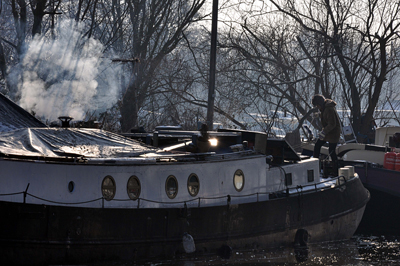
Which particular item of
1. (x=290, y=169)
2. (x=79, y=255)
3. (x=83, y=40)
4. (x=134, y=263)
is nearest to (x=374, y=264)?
(x=290, y=169)

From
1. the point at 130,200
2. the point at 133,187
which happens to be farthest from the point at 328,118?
the point at 130,200

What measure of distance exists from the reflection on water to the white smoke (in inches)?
372

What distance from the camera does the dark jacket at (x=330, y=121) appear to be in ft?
41.3

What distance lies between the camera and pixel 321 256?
421 inches

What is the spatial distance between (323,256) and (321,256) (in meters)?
0.05

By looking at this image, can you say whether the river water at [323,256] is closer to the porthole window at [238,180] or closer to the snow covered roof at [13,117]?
the porthole window at [238,180]

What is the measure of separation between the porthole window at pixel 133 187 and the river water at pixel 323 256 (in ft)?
3.70

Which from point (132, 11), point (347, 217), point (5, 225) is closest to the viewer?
point (5, 225)

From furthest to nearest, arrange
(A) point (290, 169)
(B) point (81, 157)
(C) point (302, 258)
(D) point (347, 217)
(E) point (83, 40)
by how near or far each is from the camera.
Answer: (E) point (83, 40) < (D) point (347, 217) < (A) point (290, 169) < (C) point (302, 258) < (B) point (81, 157)

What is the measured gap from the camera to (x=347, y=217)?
12.2 metres

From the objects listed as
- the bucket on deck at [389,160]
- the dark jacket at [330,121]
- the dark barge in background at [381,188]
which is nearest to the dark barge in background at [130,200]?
the dark jacket at [330,121]

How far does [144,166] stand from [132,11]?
17678 mm

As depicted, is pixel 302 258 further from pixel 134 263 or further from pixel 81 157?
pixel 81 157

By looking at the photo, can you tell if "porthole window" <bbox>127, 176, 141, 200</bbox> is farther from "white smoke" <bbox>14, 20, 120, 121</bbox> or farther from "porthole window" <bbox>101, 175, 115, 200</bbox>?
"white smoke" <bbox>14, 20, 120, 121</bbox>
